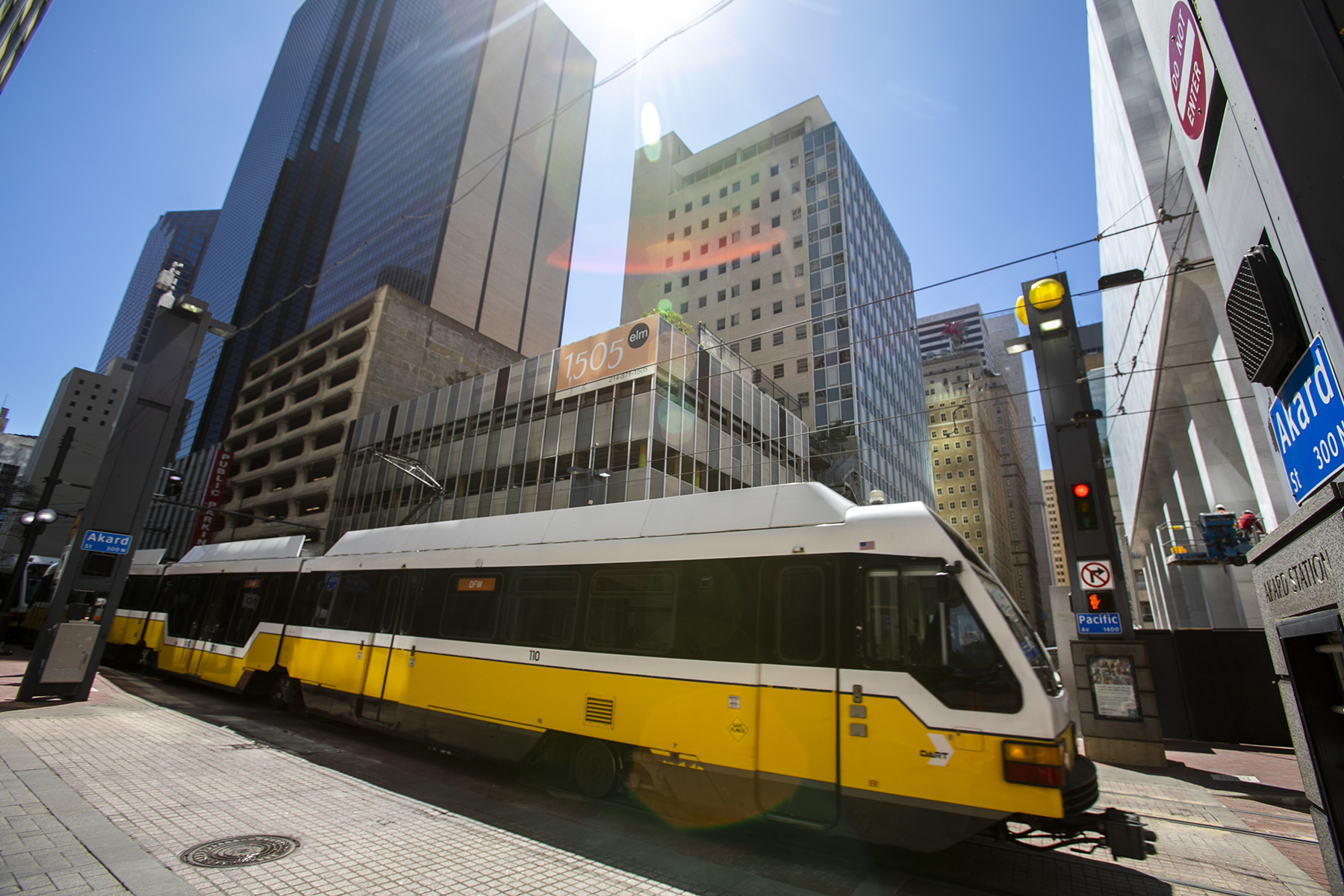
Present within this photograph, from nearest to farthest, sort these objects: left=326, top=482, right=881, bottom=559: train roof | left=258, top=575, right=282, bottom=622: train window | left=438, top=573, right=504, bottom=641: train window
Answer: left=326, top=482, right=881, bottom=559: train roof < left=438, top=573, right=504, bottom=641: train window < left=258, top=575, right=282, bottom=622: train window

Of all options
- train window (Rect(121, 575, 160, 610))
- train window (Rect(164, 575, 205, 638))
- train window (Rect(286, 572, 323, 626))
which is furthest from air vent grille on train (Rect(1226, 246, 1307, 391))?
train window (Rect(121, 575, 160, 610))

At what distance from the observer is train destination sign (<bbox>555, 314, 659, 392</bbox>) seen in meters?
27.6

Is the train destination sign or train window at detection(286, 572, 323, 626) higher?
the train destination sign

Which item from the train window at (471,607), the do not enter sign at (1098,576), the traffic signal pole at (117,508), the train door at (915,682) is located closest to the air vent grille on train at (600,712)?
the train window at (471,607)

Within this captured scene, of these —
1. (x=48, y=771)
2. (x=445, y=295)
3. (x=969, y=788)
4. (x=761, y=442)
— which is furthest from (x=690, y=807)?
(x=445, y=295)

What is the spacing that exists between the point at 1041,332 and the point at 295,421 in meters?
60.9

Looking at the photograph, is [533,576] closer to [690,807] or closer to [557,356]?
[690,807]

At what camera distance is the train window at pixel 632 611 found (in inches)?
268

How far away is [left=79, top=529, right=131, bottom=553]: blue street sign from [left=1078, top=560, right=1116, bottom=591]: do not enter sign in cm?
1920

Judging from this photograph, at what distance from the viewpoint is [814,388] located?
55.3 meters

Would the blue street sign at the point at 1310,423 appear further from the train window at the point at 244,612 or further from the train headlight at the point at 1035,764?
the train window at the point at 244,612

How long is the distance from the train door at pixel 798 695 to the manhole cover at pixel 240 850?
4.19 m

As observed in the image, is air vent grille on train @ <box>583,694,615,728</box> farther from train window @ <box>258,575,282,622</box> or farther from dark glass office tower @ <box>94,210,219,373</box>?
dark glass office tower @ <box>94,210,219,373</box>

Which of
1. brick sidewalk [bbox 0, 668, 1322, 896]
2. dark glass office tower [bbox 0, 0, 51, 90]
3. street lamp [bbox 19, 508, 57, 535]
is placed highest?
dark glass office tower [bbox 0, 0, 51, 90]
